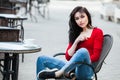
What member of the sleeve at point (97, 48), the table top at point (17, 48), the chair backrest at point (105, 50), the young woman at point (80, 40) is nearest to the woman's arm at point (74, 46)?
the young woman at point (80, 40)

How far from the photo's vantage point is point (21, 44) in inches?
231

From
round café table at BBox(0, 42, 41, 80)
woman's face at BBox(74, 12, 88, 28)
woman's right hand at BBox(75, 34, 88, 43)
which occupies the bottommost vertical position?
round café table at BBox(0, 42, 41, 80)

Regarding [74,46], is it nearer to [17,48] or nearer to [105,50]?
[105,50]

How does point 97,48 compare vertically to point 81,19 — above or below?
below

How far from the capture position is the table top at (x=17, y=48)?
530 cm

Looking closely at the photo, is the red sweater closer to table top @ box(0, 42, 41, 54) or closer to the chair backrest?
the chair backrest

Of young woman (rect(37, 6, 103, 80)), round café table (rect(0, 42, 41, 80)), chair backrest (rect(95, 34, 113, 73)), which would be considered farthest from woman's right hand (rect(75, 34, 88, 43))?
round café table (rect(0, 42, 41, 80))

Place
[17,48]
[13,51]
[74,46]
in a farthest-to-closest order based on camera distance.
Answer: [74,46], [17,48], [13,51]

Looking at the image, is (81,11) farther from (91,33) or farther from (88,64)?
(88,64)

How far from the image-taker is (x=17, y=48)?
17.9 feet

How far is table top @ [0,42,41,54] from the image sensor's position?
5.30 m

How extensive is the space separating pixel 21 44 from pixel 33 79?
1.86 meters

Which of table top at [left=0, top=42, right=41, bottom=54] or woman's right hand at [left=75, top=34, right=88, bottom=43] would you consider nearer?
table top at [left=0, top=42, right=41, bottom=54]

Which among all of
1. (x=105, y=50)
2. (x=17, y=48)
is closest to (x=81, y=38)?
(x=105, y=50)
